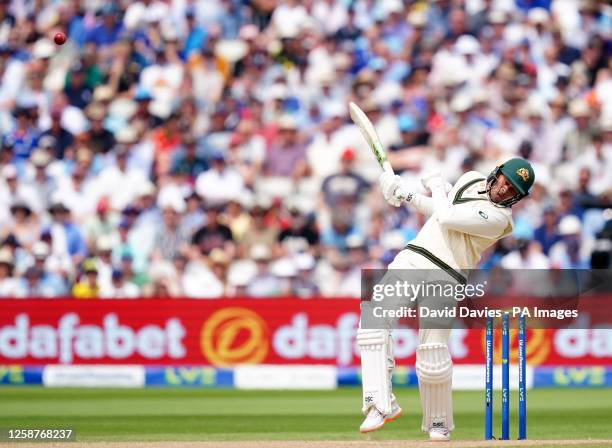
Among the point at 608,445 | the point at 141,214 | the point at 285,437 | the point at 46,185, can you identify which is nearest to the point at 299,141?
the point at 141,214

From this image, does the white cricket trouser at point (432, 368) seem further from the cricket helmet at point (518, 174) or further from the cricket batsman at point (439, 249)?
the cricket helmet at point (518, 174)

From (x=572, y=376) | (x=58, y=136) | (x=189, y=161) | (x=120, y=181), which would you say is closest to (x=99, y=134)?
(x=58, y=136)

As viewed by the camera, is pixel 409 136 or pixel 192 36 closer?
pixel 409 136

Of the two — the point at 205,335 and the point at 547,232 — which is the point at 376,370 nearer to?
the point at 205,335

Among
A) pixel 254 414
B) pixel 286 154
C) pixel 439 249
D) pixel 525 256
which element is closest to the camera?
pixel 439 249

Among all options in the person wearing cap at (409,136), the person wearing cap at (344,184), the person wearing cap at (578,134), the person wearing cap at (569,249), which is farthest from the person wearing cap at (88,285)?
the person wearing cap at (578,134)

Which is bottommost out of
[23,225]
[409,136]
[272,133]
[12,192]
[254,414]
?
[254,414]
